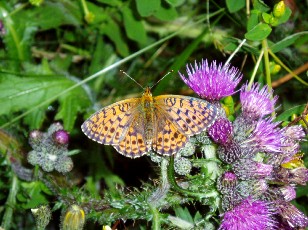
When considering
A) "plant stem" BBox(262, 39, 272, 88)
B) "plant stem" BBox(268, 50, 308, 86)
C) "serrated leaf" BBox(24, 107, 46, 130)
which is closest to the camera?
"plant stem" BBox(262, 39, 272, 88)

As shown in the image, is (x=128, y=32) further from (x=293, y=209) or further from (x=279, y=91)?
(x=293, y=209)

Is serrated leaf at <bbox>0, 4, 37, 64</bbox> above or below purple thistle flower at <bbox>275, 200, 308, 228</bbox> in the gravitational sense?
above

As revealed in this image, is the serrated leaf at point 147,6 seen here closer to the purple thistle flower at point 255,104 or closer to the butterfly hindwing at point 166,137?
the purple thistle flower at point 255,104

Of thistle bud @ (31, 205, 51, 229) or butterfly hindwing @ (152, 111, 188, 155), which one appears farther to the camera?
thistle bud @ (31, 205, 51, 229)

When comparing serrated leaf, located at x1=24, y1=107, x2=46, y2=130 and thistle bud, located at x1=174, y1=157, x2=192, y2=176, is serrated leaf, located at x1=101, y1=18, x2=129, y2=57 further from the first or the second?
thistle bud, located at x1=174, y1=157, x2=192, y2=176

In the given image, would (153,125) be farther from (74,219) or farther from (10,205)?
(10,205)

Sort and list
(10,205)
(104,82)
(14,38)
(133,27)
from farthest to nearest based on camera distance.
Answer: (104,82) → (133,27) → (14,38) → (10,205)

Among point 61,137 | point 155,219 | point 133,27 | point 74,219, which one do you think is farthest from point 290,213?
point 133,27

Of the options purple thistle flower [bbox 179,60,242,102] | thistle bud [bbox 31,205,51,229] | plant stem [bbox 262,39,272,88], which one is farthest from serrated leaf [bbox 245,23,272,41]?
thistle bud [bbox 31,205,51,229]
